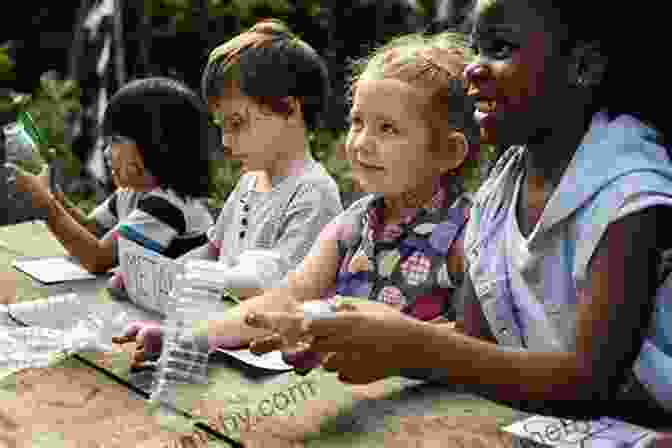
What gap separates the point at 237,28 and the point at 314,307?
15.9 ft

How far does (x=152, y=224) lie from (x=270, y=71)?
1.83 feet

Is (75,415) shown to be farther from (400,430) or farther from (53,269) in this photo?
(53,269)

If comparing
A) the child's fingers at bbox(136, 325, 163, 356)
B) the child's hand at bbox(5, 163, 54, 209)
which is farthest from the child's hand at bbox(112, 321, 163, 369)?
the child's hand at bbox(5, 163, 54, 209)

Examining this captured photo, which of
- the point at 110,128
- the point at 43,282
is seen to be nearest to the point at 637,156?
the point at 43,282

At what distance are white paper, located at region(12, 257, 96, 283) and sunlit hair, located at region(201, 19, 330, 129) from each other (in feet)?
1.78

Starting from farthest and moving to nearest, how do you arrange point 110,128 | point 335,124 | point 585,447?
point 335,124 < point 110,128 < point 585,447

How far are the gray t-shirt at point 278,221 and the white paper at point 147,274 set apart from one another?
0.19m

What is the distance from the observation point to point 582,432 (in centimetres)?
122

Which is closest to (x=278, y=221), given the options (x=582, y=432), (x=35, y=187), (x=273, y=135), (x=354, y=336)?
(x=273, y=135)

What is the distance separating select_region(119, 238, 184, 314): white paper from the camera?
5.61 feet

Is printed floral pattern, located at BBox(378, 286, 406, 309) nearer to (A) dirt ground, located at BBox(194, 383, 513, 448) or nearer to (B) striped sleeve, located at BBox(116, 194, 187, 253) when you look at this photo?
(A) dirt ground, located at BBox(194, 383, 513, 448)

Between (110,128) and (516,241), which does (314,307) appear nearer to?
(516,241)

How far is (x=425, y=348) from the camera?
4.02 ft

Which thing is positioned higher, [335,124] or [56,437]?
[56,437]
